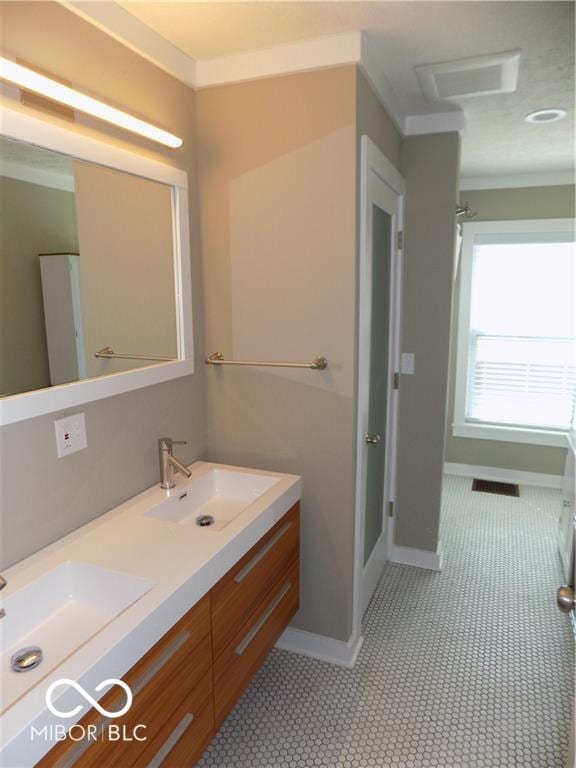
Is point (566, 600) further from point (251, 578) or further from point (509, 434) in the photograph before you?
point (509, 434)

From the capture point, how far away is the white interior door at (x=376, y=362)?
198 centimetres

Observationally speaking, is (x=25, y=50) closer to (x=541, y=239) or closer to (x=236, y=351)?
(x=236, y=351)

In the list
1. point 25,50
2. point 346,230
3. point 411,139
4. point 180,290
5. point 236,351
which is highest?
point 411,139

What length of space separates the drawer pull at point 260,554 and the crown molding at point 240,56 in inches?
65.0

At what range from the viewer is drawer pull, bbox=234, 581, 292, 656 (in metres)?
1.59

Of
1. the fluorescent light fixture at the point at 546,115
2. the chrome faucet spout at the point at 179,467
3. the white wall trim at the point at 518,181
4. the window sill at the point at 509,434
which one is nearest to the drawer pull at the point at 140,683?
the chrome faucet spout at the point at 179,467

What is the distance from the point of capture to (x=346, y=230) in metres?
1.83

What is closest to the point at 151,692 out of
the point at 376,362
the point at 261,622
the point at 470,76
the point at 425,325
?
the point at 261,622

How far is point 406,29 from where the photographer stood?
1.66m

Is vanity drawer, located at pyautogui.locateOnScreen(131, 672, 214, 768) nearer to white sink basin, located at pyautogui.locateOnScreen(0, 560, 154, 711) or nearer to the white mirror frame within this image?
white sink basin, located at pyautogui.locateOnScreen(0, 560, 154, 711)

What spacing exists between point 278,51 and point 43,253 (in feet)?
3.71

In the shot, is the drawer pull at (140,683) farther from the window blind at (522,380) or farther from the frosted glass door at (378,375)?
the window blind at (522,380)

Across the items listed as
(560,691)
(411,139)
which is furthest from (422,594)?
(411,139)

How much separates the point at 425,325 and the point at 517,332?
1.71 meters
